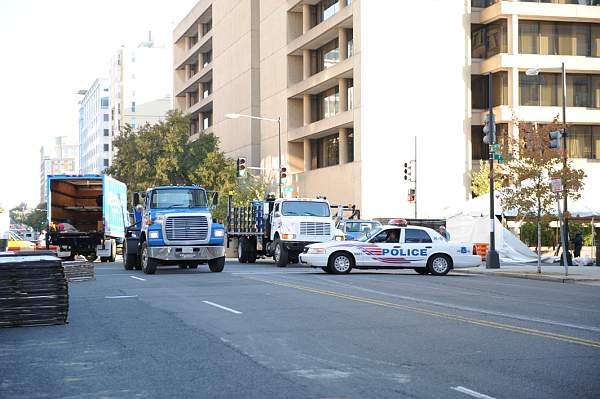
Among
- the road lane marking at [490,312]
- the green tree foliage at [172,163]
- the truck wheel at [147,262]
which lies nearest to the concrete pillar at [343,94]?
the green tree foliage at [172,163]

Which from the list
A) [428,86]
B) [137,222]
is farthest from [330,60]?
[137,222]

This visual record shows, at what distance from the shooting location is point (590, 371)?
9430 millimetres

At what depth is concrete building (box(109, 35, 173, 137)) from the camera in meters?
145

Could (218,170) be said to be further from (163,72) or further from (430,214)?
(163,72)

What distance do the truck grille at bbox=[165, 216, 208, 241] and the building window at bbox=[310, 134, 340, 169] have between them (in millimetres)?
35103

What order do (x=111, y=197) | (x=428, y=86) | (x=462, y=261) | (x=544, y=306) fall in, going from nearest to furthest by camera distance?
(x=544, y=306), (x=462, y=261), (x=111, y=197), (x=428, y=86)

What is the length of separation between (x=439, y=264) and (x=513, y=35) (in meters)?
32.2

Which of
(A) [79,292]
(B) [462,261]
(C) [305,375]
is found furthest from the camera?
(B) [462,261]

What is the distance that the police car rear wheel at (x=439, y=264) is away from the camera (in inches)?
1153

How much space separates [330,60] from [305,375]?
56.6m

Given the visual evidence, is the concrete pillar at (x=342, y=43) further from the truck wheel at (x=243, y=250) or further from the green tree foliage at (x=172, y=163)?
the truck wheel at (x=243, y=250)

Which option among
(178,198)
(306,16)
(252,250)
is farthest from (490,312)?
(306,16)

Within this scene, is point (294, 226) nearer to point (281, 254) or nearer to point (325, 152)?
point (281, 254)

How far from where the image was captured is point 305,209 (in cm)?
3438
